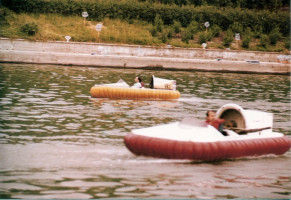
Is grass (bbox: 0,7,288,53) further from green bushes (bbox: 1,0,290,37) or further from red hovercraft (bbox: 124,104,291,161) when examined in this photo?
red hovercraft (bbox: 124,104,291,161)

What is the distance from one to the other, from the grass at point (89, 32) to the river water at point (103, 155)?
16.9m

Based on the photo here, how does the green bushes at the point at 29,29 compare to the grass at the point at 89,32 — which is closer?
the green bushes at the point at 29,29

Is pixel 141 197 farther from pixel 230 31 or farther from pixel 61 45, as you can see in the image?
pixel 230 31

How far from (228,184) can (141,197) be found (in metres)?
2.26

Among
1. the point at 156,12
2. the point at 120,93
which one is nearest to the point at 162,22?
the point at 156,12

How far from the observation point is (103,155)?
42.2 feet

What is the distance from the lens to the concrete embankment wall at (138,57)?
124ft

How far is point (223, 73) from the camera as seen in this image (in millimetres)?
38500

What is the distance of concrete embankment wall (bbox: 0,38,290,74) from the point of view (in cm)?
3775

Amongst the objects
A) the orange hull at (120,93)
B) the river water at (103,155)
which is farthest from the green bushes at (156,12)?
the orange hull at (120,93)

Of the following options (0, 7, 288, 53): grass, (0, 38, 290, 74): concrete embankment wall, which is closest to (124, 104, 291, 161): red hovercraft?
(0, 38, 290, 74): concrete embankment wall

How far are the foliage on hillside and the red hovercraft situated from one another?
95.6 feet

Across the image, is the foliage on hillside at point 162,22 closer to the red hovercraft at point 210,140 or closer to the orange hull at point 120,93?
the orange hull at point 120,93

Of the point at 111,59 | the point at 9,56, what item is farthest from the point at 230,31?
the point at 9,56
